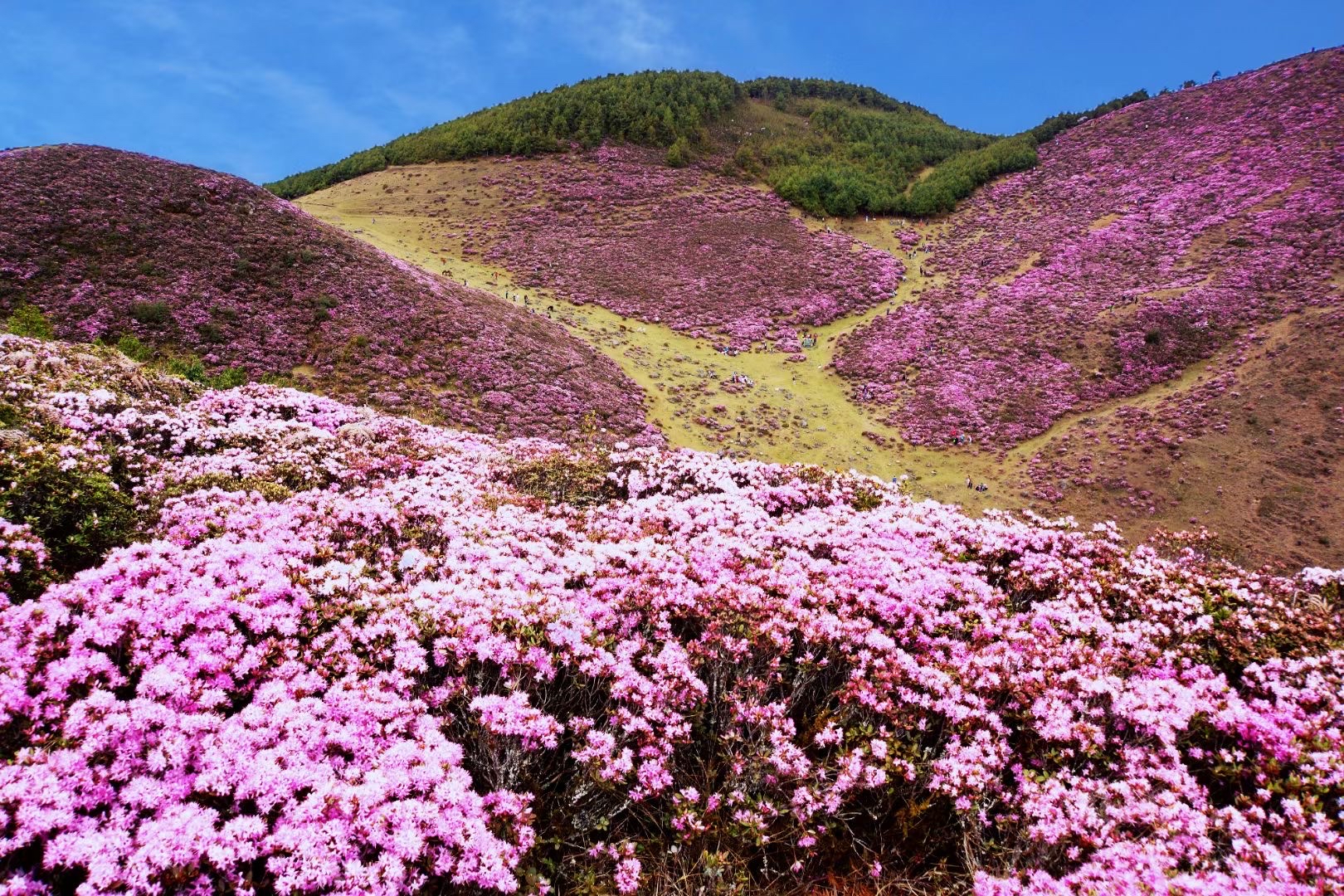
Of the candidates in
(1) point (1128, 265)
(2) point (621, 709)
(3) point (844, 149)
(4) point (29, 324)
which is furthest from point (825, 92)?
(2) point (621, 709)

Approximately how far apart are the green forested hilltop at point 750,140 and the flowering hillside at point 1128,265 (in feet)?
35.7

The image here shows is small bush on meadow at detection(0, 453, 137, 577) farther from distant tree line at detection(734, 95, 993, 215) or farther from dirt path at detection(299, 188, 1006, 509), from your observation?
distant tree line at detection(734, 95, 993, 215)

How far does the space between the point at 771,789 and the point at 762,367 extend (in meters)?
35.3

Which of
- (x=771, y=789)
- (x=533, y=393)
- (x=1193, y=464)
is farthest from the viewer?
(x=533, y=393)

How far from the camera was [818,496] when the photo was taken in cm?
1219

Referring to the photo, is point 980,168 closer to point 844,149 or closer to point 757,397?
point 844,149

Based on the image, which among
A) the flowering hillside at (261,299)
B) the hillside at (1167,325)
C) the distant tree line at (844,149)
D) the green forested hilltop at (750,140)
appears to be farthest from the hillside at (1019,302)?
the flowering hillside at (261,299)

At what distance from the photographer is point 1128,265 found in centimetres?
4103

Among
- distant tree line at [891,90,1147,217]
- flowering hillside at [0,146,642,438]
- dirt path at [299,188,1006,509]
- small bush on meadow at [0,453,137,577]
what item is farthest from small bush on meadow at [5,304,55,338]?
distant tree line at [891,90,1147,217]

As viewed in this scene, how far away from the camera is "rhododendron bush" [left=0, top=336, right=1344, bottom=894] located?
3936 mm

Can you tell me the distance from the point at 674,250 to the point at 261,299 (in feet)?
120

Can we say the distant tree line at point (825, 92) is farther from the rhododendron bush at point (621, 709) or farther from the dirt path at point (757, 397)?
the rhododendron bush at point (621, 709)

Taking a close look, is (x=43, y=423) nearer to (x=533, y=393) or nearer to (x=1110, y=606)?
(x=1110, y=606)

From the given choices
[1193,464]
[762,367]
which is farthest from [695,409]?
[1193,464]
